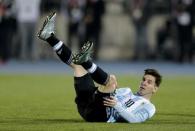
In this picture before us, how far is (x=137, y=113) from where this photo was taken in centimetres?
1087

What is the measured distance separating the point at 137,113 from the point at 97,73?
78 cm

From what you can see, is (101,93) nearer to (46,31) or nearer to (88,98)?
(88,98)

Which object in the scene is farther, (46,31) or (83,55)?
(46,31)

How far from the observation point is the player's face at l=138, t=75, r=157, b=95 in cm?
1102

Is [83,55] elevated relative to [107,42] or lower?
elevated

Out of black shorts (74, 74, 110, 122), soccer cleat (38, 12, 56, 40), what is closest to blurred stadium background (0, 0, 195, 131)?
soccer cleat (38, 12, 56, 40)

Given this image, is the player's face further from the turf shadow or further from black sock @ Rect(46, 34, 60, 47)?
black sock @ Rect(46, 34, 60, 47)

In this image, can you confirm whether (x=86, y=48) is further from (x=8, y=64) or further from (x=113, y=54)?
(x=113, y=54)

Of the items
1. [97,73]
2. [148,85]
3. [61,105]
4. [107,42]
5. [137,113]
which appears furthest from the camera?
[107,42]

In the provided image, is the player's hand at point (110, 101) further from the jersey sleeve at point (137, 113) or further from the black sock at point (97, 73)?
the black sock at point (97, 73)

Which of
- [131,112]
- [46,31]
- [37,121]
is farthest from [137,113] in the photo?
[46,31]

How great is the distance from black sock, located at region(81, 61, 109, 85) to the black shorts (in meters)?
0.26

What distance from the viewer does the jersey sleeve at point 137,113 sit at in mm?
10742

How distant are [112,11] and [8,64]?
487cm
